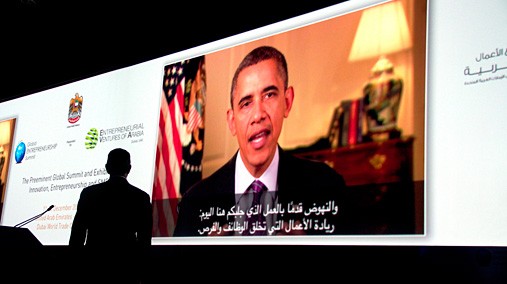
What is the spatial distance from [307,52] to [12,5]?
2.78 m

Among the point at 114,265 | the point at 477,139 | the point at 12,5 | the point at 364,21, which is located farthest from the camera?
the point at 12,5

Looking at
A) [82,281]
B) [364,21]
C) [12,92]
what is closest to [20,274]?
[82,281]

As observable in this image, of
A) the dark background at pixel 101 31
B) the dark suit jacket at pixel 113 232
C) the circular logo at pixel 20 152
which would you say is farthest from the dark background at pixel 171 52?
the circular logo at pixel 20 152

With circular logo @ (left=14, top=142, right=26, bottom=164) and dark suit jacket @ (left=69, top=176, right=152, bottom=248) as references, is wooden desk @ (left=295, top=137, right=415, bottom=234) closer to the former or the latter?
dark suit jacket @ (left=69, top=176, right=152, bottom=248)

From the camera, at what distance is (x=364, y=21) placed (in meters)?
3.07

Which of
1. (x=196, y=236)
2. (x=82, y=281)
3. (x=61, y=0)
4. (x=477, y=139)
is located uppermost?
(x=61, y=0)

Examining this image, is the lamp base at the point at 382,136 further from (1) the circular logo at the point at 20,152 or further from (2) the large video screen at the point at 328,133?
(1) the circular logo at the point at 20,152

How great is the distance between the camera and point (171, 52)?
4035 mm

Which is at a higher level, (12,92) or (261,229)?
(12,92)

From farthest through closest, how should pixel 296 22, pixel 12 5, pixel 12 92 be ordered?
pixel 12 92
pixel 12 5
pixel 296 22

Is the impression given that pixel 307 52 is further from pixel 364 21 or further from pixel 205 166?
pixel 205 166

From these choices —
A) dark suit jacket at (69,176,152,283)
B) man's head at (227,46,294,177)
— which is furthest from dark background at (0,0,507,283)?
man's head at (227,46,294,177)

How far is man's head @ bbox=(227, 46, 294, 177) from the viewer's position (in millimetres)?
3334

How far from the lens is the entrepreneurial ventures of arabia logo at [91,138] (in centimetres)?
425
